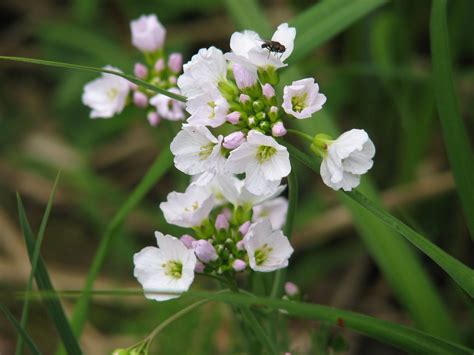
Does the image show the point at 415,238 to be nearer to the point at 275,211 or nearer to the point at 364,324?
the point at 364,324

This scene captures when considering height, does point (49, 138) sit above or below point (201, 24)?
below

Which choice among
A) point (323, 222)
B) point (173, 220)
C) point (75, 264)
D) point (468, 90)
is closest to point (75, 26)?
point (75, 264)

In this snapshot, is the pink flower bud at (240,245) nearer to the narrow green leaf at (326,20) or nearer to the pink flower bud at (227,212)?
the pink flower bud at (227,212)

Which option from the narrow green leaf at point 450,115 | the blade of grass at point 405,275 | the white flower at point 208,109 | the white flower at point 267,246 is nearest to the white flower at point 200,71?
the white flower at point 208,109

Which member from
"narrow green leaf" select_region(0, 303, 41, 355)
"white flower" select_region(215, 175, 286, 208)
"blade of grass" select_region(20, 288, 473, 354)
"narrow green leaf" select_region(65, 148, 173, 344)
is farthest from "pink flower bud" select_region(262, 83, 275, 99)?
"narrow green leaf" select_region(0, 303, 41, 355)

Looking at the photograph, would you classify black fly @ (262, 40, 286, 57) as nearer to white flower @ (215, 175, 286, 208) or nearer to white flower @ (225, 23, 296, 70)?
white flower @ (225, 23, 296, 70)

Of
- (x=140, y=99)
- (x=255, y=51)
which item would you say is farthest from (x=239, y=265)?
(x=140, y=99)

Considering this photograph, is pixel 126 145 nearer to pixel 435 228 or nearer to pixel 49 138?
pixel 49 138
